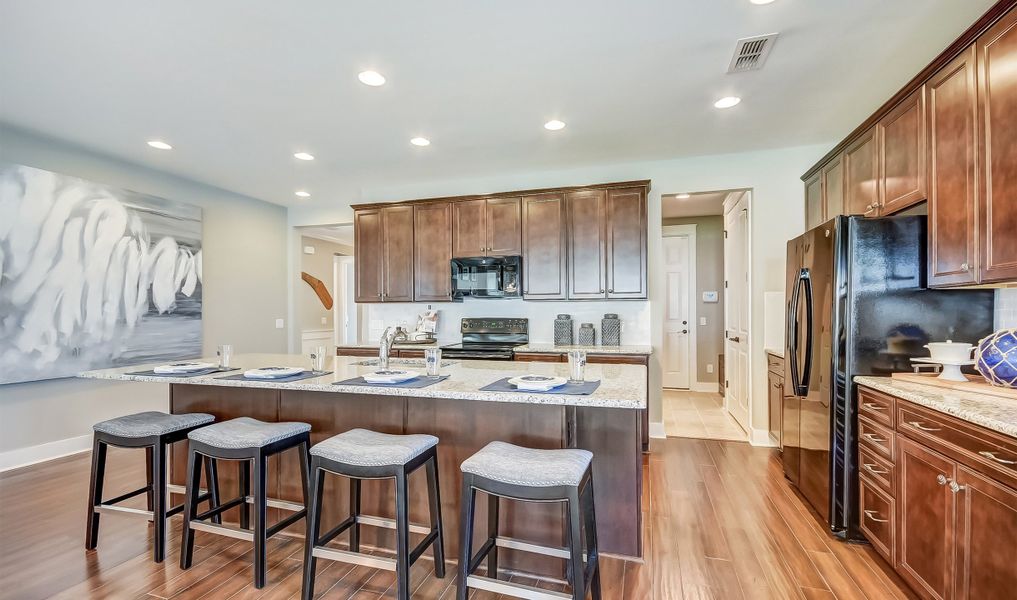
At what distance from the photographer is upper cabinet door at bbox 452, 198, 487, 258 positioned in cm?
455

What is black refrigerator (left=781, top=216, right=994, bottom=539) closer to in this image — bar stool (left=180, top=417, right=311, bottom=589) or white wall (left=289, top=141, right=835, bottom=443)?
white wall (left=289, top=141, right=835, bottom=443)

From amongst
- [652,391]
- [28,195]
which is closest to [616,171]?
[652,391]

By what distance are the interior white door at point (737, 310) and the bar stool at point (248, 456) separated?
153 inches

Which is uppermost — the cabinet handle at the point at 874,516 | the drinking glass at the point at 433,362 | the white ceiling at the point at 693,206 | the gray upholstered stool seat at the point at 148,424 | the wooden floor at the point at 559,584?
the white ceiling at the point at 693,206

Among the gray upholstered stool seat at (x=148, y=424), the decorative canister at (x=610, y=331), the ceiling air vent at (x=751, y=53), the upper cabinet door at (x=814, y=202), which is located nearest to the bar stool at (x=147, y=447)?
the gray upholstered stool seat at (x=148, y=424)

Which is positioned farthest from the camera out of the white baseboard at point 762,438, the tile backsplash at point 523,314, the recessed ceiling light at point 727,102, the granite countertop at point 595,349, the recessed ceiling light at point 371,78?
the tile backsplash at point 523,314

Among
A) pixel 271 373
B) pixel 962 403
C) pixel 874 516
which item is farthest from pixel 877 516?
pixel 271 373

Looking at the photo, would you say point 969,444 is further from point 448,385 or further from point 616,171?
point 616,171

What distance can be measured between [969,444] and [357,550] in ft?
8.41

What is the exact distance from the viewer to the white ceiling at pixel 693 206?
216 inches

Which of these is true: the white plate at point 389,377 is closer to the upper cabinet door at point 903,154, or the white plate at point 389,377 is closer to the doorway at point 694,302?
the upper cabinet door at point 903,154

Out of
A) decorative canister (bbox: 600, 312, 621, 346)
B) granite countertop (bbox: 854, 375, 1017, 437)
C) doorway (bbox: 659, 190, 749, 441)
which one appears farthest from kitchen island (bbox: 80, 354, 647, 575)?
doorway (bbox: 659, 190, 749, 441)

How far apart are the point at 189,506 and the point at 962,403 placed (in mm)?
3233

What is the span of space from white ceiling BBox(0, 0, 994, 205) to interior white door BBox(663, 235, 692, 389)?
2786mm
